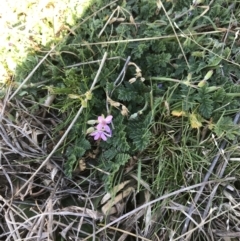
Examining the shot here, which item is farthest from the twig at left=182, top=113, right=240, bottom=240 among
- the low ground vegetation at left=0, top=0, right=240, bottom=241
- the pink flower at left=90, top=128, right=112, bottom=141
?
the pink flower at left=90, top=128, right=112, bottom=141

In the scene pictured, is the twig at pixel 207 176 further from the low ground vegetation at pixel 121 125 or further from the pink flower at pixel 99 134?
the pink flower at pixel 99 134

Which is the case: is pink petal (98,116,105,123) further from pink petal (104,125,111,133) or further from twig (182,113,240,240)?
twig (182,113,240,240)

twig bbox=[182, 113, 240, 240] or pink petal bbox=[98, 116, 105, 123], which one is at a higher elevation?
pink petal bbox=[98, 116, 105, 123]

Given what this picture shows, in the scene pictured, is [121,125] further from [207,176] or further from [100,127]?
[207,176]

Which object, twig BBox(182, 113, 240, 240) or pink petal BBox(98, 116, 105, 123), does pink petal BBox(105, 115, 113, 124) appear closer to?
pink petal BBox(98, 116, 105, 123)

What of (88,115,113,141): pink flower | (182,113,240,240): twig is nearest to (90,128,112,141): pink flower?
(88,115,113,141): pink flower

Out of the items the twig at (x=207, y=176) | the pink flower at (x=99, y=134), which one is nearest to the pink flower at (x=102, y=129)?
the pink flower at (x=99, y=134)

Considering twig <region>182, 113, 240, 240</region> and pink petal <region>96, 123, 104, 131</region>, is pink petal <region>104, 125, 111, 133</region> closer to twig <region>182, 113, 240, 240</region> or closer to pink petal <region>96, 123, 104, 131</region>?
pink petal <region>96, 123, 104, 131</region>

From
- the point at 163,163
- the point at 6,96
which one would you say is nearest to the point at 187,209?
the point at 163,163

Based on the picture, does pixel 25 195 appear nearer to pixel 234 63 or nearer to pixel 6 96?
pixel 6 96

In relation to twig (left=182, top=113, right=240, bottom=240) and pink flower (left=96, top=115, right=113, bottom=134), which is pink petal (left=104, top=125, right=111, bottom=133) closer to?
pink flower (left=96, top=115, right=113, bottom=134)

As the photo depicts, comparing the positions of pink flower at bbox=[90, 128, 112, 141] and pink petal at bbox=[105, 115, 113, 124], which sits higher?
pink petal at bbox=[105, 115, 113, 124]
